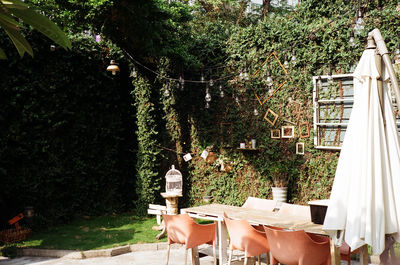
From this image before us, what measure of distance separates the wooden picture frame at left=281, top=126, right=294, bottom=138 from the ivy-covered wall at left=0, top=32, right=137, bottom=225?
3.84m

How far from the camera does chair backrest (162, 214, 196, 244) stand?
4.67m

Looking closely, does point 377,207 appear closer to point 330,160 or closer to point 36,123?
point 330,160

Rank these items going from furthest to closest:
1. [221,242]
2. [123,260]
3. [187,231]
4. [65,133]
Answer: [65,133] → [123,260] → [221,242] → [187,231]

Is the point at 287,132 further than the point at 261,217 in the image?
Yes

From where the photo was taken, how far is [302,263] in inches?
143

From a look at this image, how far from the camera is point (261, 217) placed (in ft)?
15.6

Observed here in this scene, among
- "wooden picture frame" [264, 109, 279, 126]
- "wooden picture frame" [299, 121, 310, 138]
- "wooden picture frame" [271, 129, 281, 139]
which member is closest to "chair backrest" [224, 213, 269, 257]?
"wooden picture frame" [299, 121, 310, 138]

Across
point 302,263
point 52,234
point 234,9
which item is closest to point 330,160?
point 302,263

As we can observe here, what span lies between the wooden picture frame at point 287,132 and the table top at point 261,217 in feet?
7.23

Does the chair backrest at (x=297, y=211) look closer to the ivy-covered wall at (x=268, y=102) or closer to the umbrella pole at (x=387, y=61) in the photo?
the ivy-covered wall at (x=268, y=102)

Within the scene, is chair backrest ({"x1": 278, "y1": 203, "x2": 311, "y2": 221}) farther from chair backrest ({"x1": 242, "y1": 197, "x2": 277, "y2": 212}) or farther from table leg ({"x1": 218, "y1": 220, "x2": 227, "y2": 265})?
table leg ({"x1": 218, "y1": 220, "x2": 227, "y2": 265})

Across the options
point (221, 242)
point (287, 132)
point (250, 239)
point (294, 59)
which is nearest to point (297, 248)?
point (250, 239)

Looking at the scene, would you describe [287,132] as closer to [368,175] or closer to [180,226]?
[180,226]

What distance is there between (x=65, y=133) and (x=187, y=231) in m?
4.55
